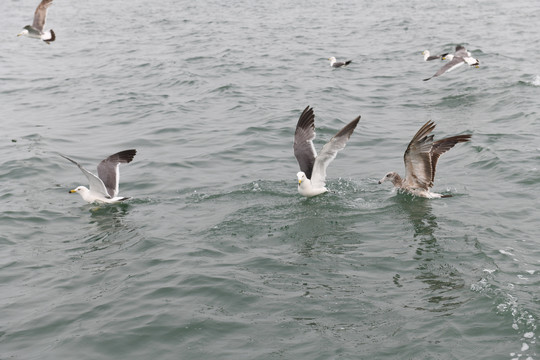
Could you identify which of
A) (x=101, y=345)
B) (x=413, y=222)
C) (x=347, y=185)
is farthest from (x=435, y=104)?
(x=101, y=345)

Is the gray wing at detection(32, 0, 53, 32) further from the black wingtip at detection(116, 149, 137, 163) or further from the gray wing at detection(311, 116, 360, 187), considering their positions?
the gray wing at detection(311, 116, 360, 187)

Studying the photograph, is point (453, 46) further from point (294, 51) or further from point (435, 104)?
point (435, 104)

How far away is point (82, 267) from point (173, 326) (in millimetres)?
2377

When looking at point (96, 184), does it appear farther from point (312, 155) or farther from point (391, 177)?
point (391, 177)

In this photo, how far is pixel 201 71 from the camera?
22062 millimetres

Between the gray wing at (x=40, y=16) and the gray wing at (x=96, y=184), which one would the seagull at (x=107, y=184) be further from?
the gray wing at (x=40, y=16)

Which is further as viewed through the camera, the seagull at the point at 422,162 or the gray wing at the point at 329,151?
the gray wing at the point at 329,151

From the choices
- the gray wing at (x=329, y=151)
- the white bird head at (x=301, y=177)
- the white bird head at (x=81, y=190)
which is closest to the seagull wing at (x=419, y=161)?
the gray wing at (x=329, y=151)

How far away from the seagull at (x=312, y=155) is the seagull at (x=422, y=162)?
3.45 feet

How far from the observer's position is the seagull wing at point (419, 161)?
10.4 meters

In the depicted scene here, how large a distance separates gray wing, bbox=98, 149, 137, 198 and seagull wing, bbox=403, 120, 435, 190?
4.84m

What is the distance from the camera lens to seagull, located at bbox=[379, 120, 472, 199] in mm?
10484

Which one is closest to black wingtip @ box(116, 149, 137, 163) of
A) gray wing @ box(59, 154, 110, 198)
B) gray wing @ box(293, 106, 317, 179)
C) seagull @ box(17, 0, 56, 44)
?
gray wing @ box(59, 154, 110, 198)

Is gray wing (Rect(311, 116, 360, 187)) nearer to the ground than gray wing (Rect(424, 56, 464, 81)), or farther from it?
farther from it
